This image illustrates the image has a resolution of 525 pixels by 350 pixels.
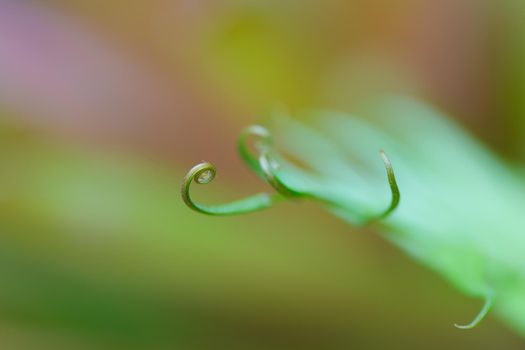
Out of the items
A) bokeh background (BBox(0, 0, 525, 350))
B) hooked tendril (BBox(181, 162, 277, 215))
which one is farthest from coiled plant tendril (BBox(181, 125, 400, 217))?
bokeh background (BBox(0, 0, 525, 350))

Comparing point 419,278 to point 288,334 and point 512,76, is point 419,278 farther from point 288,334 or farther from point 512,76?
point 512,76

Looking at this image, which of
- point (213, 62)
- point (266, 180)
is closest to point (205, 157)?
point (213, 62)

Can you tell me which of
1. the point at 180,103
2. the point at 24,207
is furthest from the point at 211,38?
the point at 24,207

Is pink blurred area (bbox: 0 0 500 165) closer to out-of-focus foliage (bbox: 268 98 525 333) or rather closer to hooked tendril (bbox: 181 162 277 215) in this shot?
out-of-focus foliage (bbox: 268 98 525 333)

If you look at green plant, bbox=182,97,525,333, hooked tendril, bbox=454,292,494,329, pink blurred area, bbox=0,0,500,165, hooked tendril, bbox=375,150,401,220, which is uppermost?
pink blurred area, bbox=0,0,500,165

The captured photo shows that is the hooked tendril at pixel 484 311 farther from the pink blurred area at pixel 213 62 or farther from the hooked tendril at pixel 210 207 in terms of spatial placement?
the pink blurred area at pixel 213 62
